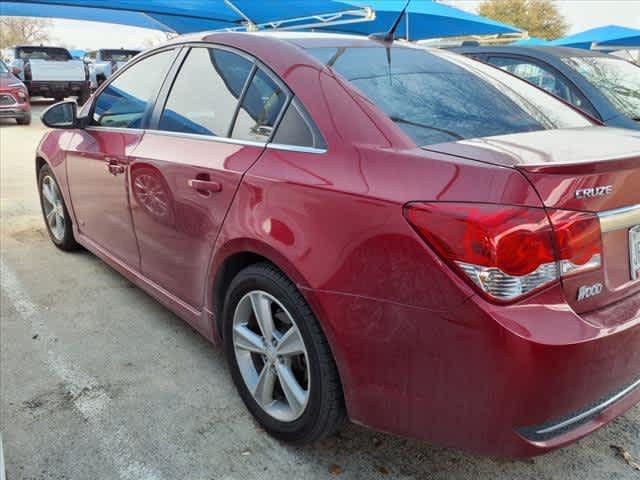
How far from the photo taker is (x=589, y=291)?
162 centimetres

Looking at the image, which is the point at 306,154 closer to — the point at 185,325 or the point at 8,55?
the point at 185,325

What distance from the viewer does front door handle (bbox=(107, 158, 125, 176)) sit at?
3075mm

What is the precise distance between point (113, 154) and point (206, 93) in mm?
856

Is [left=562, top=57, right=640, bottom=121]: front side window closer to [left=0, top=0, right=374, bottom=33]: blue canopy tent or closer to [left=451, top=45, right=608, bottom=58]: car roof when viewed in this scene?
[left=451, top=45, right=608, bottom=58]: car roof

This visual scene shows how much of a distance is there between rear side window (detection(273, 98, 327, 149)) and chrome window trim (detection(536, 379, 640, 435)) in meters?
1.14

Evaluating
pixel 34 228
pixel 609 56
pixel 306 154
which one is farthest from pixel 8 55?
pixel 306 154

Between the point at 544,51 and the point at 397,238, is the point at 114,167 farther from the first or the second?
the point at 544,51

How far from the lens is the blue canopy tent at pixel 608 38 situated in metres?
15.6

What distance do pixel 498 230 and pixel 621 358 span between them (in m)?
0.61

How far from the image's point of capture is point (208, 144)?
247cm

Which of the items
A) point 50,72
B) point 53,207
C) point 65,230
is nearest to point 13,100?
point 50,72

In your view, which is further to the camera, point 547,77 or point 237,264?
point 547,77

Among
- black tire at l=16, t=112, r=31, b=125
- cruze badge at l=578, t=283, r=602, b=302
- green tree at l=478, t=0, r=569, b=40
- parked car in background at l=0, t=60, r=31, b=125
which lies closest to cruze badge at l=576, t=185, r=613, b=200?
cruze badge at l=578, t=283, r=602, b=302

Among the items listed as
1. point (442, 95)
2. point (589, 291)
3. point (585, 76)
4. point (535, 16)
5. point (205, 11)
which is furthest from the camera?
point (535, 16)
